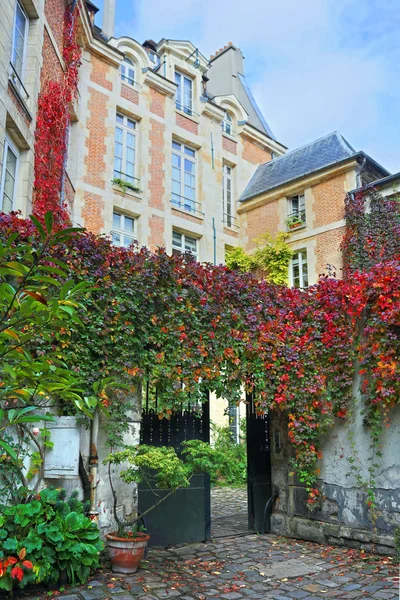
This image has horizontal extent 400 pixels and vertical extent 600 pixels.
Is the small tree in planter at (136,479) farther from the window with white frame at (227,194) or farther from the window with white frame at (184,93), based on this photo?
the window with white frame at (184,93)

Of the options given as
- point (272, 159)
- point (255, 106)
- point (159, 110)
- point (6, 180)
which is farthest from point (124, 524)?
point (255, 106)

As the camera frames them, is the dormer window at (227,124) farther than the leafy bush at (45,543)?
Yes

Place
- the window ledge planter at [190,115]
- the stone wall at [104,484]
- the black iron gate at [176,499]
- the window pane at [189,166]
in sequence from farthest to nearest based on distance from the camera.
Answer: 1. the window pane at [189,166]
2. the window ledge planter at [190,115]
3. the black iron gate at [176,499]
4. the stone wall at [104,484]

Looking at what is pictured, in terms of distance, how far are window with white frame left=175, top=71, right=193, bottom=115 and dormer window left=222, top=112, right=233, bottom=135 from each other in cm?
150

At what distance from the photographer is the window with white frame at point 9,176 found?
7499 mm

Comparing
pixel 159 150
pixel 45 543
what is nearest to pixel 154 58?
pixel 159 150

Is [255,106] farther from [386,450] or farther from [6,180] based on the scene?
[386,450]

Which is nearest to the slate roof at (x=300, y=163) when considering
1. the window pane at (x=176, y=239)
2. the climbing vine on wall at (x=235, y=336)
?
the window pane at (x=176, y=239)

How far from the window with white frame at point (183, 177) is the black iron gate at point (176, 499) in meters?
9.29

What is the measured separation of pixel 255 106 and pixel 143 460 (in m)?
17.9

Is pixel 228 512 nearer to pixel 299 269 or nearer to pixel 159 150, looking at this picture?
pixel 299 269

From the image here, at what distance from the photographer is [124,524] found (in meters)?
4.77

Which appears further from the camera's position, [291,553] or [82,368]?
[291,553]

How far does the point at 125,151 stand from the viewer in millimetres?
13805
